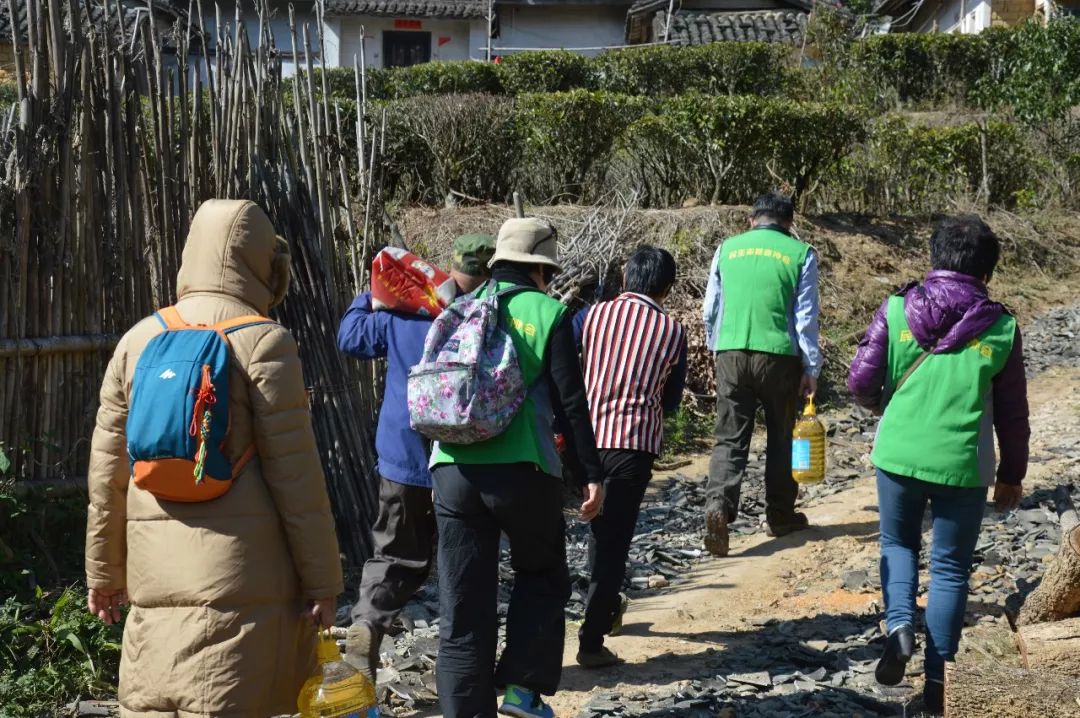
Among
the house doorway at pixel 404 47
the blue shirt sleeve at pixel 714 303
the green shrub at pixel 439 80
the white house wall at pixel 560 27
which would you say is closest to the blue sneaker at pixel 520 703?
the blue shirt sleeve at pixel 714 303

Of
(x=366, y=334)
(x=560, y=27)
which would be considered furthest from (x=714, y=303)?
(x=560, y=27)

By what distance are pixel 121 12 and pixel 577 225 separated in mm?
5752

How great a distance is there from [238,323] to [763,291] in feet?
12.3

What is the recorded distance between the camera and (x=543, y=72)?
64.5 feet

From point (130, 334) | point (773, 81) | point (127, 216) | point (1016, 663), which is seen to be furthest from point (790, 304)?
point (773, 81)

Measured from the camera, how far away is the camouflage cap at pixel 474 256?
441 cm

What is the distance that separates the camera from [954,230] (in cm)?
427

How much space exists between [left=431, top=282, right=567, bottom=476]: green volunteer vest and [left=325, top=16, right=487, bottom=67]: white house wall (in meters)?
28.3

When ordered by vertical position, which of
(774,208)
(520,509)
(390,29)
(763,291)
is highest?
(390,29)

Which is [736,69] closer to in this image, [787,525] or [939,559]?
[787,525]

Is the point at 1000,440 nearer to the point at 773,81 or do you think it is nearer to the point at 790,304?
the point at 790,304

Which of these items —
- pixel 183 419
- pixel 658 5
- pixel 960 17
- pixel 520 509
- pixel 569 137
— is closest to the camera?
pixel 183 419

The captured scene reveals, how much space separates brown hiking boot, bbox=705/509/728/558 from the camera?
21.0 feet

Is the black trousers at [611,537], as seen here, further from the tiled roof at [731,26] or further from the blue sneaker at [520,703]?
the tiled roof at [731,26]
